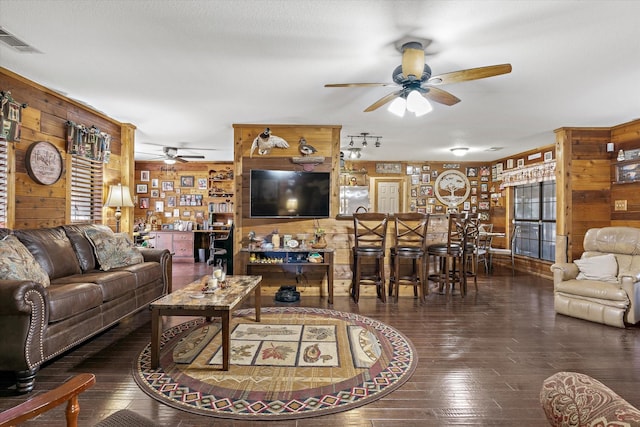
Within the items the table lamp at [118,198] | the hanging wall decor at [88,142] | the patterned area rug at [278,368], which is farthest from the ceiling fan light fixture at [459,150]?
the hanging wall decor at [88,142]

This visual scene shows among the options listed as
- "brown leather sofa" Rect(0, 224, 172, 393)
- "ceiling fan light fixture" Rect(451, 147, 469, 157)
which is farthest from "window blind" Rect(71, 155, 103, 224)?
"ceiling fan light fixture" Rect(451, 147, 469, 157)

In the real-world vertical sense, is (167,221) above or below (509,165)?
below

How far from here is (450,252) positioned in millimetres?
4941

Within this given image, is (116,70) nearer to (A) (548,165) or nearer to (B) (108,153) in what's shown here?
(B) (108,153)

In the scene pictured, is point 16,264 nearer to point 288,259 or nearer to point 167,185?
point 288,259

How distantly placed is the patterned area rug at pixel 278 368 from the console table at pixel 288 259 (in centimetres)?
103

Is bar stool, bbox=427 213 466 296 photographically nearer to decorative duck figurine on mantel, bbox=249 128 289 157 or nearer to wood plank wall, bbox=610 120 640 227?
wood plank wall, bbox=610 120 640 227

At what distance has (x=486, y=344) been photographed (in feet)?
10.7

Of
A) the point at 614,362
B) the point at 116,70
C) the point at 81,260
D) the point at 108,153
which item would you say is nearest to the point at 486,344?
the point at 614,362

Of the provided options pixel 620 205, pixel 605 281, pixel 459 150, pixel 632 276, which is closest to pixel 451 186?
pixel 459 150

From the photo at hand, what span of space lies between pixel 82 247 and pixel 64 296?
1299 mm

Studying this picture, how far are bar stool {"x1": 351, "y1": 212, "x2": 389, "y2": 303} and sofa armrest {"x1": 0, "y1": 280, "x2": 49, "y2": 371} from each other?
11.2ft

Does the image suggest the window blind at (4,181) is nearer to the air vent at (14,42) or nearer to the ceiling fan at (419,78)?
the air vent at (14,42)

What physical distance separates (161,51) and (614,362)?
4.58m
